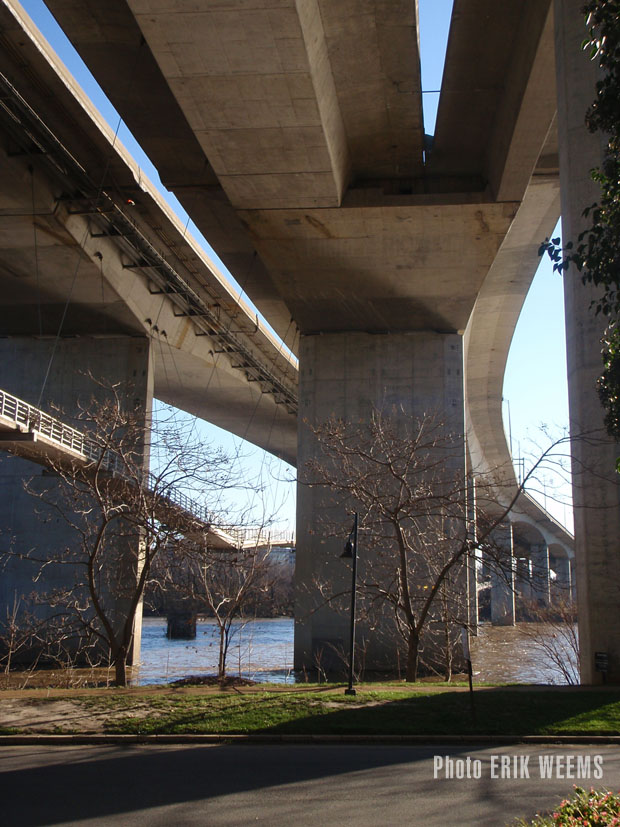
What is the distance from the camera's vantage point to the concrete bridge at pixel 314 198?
52.7ft

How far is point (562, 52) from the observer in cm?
1622

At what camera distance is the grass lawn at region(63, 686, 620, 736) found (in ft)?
38.2

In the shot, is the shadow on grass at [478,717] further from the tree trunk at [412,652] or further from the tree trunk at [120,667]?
the tree trunk at [120,667]

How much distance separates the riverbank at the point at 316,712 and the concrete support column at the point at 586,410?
139cm

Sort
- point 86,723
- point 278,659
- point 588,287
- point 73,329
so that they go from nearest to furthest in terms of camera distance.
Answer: point 86,723
point 588,287
point 73,329
point 278,659

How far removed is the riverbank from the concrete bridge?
9.89 feet

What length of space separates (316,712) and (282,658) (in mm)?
26853

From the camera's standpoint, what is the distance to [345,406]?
29953 millimetres

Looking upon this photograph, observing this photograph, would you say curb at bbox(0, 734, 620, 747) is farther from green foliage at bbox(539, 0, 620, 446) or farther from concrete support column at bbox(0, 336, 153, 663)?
concrete support column at bbox(0, 336, 153, 663)

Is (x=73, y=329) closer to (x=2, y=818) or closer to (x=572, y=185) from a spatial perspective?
(x=572, y=185)

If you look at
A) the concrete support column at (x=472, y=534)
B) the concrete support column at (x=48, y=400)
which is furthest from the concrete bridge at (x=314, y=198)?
the concrete support column at (x=472, y=534)

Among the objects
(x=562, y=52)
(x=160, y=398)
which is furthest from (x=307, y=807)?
(x=160, y=398)

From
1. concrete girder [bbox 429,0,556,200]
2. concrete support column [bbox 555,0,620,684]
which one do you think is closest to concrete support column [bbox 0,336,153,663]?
concrete girder [bbox 429,0,556,200]

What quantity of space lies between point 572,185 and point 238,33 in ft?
24.4
